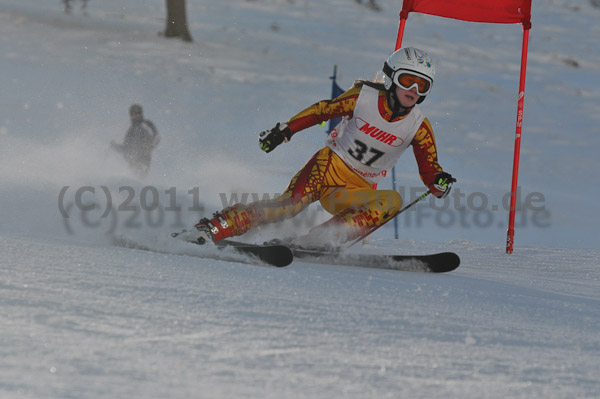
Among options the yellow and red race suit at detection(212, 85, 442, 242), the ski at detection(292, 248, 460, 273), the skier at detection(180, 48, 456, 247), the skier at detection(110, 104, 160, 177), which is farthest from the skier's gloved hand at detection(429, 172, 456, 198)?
the skier at detection(110, 104, 160, 177)

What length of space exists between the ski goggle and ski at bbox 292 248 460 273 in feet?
3.43

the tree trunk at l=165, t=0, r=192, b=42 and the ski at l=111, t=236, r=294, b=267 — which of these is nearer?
the ski at l=111, t=236, r=294, b=267

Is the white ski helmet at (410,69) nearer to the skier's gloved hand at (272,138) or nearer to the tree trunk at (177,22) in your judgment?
the skier's gloved hand at (272,138)

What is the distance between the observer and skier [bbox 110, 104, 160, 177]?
954cm

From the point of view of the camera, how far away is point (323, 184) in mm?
4930

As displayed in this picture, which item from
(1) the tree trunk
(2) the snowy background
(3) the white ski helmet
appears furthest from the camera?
(1) the tree trunk

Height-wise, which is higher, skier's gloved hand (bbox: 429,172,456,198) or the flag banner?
the flag banner

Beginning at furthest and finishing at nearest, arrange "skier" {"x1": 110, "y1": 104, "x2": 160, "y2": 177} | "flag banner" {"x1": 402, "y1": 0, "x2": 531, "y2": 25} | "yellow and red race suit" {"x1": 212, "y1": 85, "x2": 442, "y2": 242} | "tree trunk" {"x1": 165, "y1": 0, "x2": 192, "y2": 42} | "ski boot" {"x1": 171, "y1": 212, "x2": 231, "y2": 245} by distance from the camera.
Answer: "tree trunk" {"x1": 165, "y1": 0, "x2": 192, "y2": 42}
"skier" {"x1": 110, "y1": 104, "x2": 160, "y2": 177}
"flag banner" {"x1": 402, "y1": 0, "x2": 531, "y2": 25}
"yellow and red race suit" {"x1": 212, "y1": 85, "x2": 442, "y2": 242}
"ski boot" {"x1": 171, "y1": 212, "x2": 231, "y2": 245}

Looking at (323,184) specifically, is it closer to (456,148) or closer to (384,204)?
(384,204)

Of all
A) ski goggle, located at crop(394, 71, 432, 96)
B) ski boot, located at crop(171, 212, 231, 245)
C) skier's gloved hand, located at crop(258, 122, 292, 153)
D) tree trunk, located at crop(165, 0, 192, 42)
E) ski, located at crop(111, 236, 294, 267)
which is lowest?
ski, located at crop(111, 236, 294, 267)

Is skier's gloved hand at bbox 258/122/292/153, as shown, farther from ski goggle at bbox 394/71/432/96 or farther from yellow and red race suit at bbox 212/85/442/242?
ski goggle at bbox 394/71/432/96

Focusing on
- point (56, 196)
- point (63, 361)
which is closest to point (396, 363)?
point (63, 361)

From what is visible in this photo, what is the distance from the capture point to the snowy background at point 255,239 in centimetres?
Result: 209

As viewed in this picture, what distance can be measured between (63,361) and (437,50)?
55.7 feet
